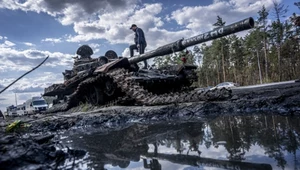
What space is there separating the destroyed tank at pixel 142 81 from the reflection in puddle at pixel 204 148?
7.12 feet

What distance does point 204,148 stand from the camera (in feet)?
7.59

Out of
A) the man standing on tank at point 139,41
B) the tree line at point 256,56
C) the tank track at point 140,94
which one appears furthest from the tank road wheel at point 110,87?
the tree line at point 256,56

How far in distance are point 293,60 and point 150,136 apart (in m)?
47.6

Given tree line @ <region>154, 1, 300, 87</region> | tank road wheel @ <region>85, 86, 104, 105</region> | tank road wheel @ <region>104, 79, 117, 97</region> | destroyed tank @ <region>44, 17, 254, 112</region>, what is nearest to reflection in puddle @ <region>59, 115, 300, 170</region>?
destroyed tank @ <region>44, 17, 254, 112</region>

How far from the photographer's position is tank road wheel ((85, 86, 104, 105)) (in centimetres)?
890

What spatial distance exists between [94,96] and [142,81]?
234 cm

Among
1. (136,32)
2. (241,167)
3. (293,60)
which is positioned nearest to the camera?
(241,167)

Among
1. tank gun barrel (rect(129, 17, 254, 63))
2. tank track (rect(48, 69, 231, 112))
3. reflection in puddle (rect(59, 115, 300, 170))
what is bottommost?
reflection in puddle (rect(59, 115, 300, 170))

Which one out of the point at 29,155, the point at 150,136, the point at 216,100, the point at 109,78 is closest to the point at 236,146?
the point at 150,136

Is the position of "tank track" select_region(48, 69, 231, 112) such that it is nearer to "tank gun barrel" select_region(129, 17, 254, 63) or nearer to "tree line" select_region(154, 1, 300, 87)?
"tank gun barrel" select_region(129, 17, 254, 63)

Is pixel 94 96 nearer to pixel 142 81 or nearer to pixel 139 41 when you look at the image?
pixel 142 81

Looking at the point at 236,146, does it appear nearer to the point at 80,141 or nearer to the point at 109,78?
the point at 80,141

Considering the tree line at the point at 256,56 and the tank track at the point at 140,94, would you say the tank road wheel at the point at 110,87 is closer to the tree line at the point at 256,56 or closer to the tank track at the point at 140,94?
the tank track at the point at 140,94

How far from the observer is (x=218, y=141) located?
98.0 inches
